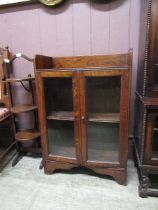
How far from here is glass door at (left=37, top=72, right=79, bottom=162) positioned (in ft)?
4.57

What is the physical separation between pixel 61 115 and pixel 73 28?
2.77ft

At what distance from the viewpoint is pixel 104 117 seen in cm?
143

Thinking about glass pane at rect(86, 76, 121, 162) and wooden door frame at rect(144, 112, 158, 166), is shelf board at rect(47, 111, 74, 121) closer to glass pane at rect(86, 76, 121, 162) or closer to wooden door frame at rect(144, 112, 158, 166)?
glass pane at rect(86, 76, 121, 162)

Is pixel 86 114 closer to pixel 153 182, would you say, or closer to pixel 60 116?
pixel 60 116

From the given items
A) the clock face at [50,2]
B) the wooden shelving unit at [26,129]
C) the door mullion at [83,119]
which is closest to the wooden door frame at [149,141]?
the door mullion at [83,119]

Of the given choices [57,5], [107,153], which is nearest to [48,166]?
[107,153]

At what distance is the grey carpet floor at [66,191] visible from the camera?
129 centimetres

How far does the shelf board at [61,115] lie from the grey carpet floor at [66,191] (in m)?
0.57

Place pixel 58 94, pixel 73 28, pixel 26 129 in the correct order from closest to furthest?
pixel 58 94 < pixel 73 28 < pixel 26 129

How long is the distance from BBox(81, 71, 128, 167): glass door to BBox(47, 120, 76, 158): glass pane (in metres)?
0.15

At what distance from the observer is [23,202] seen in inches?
52.4

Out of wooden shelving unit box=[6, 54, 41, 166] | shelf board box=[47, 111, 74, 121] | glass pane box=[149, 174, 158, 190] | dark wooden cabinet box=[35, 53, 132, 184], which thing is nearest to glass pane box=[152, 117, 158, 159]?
dark wooden cabinet box=[35, 53, 132, 184]

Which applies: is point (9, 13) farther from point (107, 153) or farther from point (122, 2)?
point (107, 153)

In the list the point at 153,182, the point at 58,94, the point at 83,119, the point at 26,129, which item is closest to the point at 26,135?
the point at 26,129
